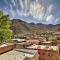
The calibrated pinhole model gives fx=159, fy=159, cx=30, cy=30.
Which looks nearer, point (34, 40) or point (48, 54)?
point (48, 54)

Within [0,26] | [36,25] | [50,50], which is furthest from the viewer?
[36,25]

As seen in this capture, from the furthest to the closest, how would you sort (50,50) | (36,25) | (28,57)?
1. (36,25)
2. (50,50)
3. (28,57)

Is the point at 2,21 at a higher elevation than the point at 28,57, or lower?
higher

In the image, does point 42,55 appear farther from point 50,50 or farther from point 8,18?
point 8,18

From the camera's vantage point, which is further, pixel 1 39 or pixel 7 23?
pixel 7 23

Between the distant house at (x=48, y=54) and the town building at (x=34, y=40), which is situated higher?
the town building at (x=34, y=40)

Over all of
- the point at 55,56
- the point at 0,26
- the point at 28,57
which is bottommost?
the point at 55,56

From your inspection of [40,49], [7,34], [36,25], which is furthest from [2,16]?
[36,25]

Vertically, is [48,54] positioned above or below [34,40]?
below

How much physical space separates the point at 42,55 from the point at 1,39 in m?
12.6

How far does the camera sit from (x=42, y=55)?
85.8 feet

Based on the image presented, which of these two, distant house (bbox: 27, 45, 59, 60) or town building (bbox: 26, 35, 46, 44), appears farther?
town building (bbox: 26, 35, 46, 44)

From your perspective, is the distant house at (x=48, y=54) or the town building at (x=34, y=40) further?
the town building at (x=34, y=40)

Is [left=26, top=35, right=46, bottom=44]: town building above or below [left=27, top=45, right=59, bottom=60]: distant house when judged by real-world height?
above
